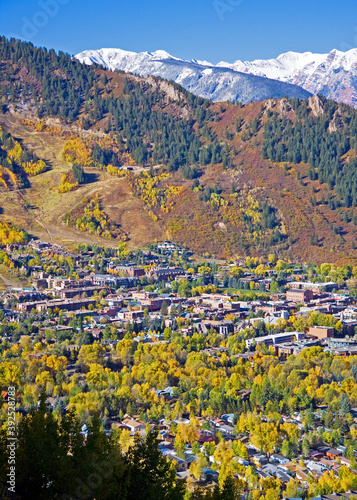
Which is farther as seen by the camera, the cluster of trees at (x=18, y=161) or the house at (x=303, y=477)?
the cluster of trees at (x=18, y=161)

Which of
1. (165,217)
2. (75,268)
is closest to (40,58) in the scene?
(165,217)

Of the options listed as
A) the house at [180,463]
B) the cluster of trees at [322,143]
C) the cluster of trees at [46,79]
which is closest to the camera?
the house at [180,463]

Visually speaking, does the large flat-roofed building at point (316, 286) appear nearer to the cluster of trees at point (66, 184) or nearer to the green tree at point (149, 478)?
the cluster of trees at point (66, 184)

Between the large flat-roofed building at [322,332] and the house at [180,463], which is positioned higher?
the large flat-roofed building at [322,332]

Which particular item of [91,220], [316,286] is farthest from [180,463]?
[91,220]

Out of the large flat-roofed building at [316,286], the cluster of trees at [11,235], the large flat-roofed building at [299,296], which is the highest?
the cluster of trees at [11,235]

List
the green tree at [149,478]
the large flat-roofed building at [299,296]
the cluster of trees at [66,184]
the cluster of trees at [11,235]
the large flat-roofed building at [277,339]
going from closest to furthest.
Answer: the green tree at [149,478] < the large flat-roofed building at [277,339] < the large flat-roofed building at [299,296] < the cluster of trees at [11,235] < the cluster of trees at [66,184]

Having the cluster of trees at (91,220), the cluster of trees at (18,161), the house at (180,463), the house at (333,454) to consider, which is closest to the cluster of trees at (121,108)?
the cluster of trees at (18,161)

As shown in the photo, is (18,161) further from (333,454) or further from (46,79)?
(333,454)
